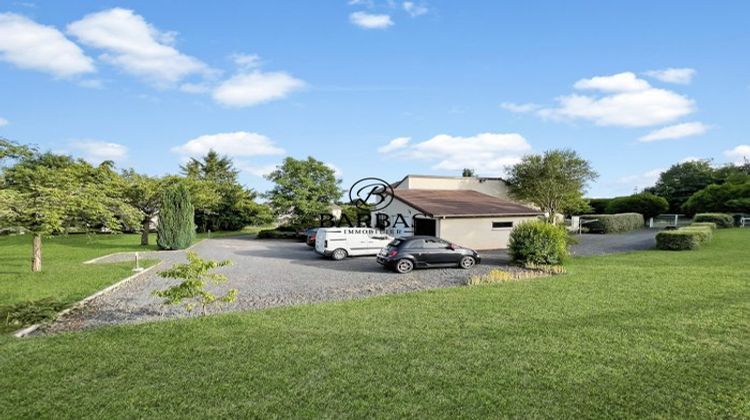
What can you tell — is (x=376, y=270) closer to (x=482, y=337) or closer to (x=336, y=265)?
(x=336, y=265)

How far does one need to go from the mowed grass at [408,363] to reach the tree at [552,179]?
67.7 feet

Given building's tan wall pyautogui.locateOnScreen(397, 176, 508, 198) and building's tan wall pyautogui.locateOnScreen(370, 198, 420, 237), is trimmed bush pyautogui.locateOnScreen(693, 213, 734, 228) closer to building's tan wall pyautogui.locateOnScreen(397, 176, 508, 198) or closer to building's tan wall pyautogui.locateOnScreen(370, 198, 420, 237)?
building's tan wall pyautogui.locateOnScreen(397, 176, 508, 198)

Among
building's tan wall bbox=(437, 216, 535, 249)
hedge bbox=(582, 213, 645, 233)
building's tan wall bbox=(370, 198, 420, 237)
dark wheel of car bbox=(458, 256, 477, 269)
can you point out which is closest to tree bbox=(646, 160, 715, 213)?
hedge bbox=(582, 213, 645, 233)

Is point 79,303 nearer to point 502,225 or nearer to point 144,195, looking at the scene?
point 144,195

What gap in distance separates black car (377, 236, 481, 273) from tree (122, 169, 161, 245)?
55.0 ft

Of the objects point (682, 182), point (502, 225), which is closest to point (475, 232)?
point (502, 225)

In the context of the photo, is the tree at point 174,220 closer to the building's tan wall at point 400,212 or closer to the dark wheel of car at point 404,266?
the building's tan wall at point 400,212

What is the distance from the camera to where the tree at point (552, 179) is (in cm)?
2777

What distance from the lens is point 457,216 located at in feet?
63.3

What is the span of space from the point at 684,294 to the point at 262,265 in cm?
1300

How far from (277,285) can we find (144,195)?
16.7 metres

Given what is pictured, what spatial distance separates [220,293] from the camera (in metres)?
9.86

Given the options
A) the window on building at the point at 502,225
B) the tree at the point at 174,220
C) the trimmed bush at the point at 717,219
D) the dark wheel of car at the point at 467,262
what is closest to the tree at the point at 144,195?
the tree at the point at 174,220

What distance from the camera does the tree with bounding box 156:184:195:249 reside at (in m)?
20.5
